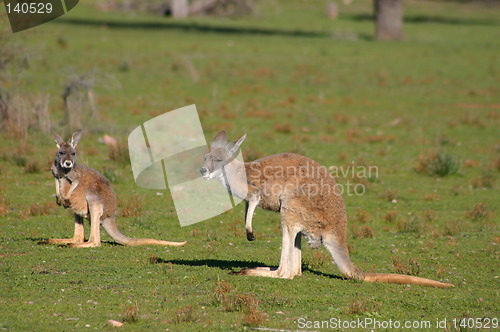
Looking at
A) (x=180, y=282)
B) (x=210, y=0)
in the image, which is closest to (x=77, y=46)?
(x=210, y=0)

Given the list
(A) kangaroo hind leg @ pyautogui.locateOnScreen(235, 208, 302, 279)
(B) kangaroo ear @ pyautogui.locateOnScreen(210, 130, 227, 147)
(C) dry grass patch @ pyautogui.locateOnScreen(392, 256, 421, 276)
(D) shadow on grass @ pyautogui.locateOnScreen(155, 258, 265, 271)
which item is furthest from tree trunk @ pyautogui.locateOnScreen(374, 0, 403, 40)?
(A) kangaroo hind leg @ pyautogui.locateOnScreen(235, 208, 302, 279)

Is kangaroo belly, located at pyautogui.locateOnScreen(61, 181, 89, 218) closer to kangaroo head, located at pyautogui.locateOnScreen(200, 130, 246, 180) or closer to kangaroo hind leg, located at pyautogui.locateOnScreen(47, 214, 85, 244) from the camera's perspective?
kangaroo hind leg, located at pyautogui.locateOnScreen(47, 214, 85, 244)

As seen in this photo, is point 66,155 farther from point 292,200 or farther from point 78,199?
point 292,200

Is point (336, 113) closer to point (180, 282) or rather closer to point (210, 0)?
point (180, 282)

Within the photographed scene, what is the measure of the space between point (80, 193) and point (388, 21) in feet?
119

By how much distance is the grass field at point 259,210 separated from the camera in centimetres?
783

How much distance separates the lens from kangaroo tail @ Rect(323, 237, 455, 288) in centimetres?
823

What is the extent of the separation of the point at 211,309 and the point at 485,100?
23.0 meters

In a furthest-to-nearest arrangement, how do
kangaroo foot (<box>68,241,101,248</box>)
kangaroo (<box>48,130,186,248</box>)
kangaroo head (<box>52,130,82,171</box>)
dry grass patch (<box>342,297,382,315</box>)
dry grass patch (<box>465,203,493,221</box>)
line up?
dry grass patch (<box>465,203,493,221</box>)
kangaroo foot (<box>68,241,101,248</box>)
kangaroo (<box>48,130,186,248</box>)
kangaroo head (<box>52,130,82,171</box>)
dry grass patch (<box>342,297,382,315</box>)

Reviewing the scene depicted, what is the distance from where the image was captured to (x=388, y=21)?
43312mm

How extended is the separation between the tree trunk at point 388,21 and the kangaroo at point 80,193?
35.6 m

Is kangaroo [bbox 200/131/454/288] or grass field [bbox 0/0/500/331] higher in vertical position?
kangaroo [bbox 200/131/454/288]

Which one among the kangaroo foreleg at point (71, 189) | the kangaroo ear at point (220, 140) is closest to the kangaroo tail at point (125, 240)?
the kangaroo foreleg at point (71, 189)

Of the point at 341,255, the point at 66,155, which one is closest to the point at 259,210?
the point at 66,155
